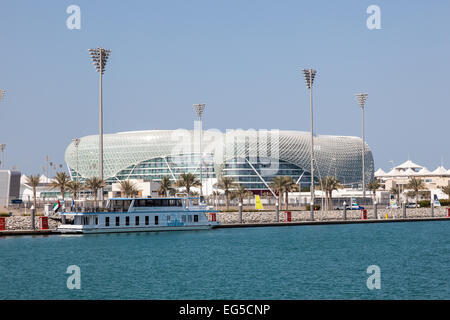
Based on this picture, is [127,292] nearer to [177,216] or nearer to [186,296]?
[186,296]

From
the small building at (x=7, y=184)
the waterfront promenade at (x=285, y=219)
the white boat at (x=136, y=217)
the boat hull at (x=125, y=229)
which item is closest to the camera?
the boat hull at (x=125, y=229)

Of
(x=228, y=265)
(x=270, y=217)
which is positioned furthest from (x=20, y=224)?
(x=228, y=265)

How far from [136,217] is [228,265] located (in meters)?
31.8

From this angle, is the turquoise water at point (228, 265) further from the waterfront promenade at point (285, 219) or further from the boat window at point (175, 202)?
the waterfront promenade at point (285, 219)

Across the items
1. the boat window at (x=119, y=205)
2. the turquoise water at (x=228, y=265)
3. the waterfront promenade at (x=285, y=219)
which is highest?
the boat window at (x=119, y=205)

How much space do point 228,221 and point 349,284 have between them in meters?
55.4

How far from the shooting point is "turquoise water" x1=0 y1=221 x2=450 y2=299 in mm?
41281

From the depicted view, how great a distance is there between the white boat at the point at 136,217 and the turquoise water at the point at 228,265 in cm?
175

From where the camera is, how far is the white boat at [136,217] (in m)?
81.4

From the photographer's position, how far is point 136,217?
273 feet

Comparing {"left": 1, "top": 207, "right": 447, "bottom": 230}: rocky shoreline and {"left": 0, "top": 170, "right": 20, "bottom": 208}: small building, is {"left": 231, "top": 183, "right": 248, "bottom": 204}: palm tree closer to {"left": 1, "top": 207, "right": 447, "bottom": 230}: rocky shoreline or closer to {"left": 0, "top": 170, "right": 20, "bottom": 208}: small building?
{"left": 1, "top": 207, "right": 447, "bottom": 230}: rocky shoreline

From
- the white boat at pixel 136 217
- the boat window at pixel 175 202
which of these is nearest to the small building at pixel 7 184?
the white boat at pixel 136 217
